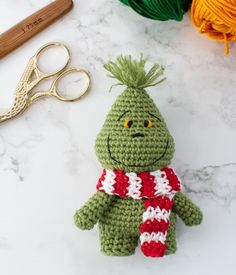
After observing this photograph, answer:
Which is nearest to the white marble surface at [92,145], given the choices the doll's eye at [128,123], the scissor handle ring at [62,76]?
the scissor handle ring at [62,76]

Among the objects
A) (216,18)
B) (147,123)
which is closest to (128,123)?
(147,123)

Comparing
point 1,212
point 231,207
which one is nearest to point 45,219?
point 1,212

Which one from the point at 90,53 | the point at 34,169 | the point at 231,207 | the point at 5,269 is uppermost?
the point at 90,53

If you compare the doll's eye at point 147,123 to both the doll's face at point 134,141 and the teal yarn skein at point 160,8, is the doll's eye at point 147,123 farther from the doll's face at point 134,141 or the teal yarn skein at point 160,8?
the teal yarn skein at point 160,8


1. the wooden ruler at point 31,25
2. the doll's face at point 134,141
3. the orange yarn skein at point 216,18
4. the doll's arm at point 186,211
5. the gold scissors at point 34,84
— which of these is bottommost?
the doll's arm at point 186,211

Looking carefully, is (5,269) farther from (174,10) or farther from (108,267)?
(174,10)

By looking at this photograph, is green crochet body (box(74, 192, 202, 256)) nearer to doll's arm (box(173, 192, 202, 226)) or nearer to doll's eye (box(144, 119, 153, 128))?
doll's arm (box(173, 192, 202, 226))
